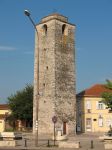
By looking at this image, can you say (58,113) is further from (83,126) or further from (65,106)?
(83,126)

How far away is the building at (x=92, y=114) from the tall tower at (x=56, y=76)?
6676 millimetres

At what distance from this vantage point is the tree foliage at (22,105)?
6812cm

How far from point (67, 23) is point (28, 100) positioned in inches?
739

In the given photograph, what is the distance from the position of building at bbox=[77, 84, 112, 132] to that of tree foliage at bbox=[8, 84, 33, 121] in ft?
33.1

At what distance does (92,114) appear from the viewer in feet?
203

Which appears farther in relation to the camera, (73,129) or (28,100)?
(28,100)

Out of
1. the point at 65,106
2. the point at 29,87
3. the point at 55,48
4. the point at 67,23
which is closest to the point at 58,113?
the point at 65,106

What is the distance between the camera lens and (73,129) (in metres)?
55.2

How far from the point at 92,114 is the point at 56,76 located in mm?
12095

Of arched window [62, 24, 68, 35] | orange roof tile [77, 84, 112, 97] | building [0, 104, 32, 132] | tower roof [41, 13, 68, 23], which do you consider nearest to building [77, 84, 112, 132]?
orange roof tile [77, 84, 112, 97]

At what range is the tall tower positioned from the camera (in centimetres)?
5309

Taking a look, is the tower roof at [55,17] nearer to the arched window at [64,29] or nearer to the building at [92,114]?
the arched window at [64,29]

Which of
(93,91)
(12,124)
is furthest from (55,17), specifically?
(12,124)

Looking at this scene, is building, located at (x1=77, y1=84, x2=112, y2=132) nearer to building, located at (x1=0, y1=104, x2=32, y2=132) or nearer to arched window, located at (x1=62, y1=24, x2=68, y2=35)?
arched window, located at (x1=62, y1=24, x2=68, y2=35)
